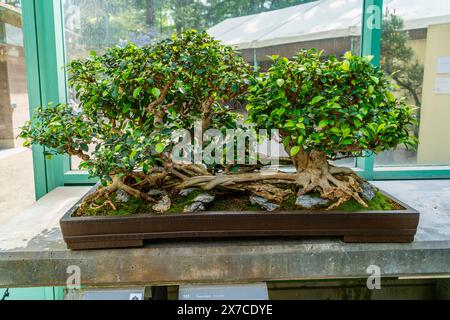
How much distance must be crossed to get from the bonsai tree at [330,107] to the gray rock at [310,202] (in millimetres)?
21

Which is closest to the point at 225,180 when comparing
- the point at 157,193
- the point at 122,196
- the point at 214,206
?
the point at 214,206

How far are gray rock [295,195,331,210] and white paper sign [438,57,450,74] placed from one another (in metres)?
1.08

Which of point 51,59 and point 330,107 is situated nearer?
point 330,107

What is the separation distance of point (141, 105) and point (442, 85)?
1.42m

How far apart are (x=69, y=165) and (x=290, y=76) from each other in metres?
1.15

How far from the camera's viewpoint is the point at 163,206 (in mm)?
1092

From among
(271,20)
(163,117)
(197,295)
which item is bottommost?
(197,295)

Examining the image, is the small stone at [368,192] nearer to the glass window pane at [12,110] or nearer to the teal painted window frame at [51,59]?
the teal painted window frame at [51,59]

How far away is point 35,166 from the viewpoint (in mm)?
1622

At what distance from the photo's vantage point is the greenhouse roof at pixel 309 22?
1699mm

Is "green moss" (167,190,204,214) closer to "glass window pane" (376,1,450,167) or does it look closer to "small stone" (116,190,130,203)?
"small stone" (116,190,130,203)

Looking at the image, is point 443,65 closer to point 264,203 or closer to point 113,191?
point 264,203

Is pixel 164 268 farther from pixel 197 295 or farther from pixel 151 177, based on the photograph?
pixel 151 177

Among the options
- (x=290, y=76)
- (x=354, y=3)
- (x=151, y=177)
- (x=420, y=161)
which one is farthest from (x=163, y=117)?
(x=420, y=161)
